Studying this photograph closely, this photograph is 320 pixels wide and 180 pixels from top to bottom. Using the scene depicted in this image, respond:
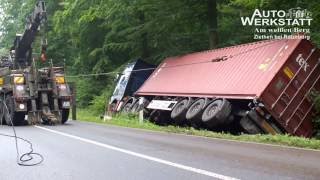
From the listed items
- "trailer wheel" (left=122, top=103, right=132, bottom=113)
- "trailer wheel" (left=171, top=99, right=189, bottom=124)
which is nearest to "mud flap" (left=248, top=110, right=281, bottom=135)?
"trailer wheel" (left=171, top=99, right=189, bottom=124)

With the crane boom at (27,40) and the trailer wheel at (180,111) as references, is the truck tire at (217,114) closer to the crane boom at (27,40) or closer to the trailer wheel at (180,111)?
the trailer wheel at (180,111)

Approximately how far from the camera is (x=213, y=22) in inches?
1056

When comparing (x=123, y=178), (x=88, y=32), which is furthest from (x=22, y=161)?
(x=88, y=32)

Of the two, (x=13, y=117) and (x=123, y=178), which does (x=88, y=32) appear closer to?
(x=13, y=117)

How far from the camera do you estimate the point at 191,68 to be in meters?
23.4

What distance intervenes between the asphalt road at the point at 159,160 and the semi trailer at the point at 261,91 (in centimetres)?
420

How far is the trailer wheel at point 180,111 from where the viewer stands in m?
20.6

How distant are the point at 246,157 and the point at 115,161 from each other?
7.57ft

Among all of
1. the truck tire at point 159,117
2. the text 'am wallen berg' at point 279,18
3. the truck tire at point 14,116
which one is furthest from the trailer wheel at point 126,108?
the text 'am wallen berg' at point 279,18

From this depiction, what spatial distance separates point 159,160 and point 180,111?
37.4 ft

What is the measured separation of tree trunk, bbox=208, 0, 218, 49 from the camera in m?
26.6

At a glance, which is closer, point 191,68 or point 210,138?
point 210,138

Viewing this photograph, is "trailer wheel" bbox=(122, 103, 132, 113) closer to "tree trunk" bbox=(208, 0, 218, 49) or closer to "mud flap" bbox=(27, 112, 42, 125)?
"tree trunk" bbox=(208, 0, 218, 49)

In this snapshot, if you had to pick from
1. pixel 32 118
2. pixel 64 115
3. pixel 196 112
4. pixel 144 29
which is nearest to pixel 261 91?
pixel 196 112
